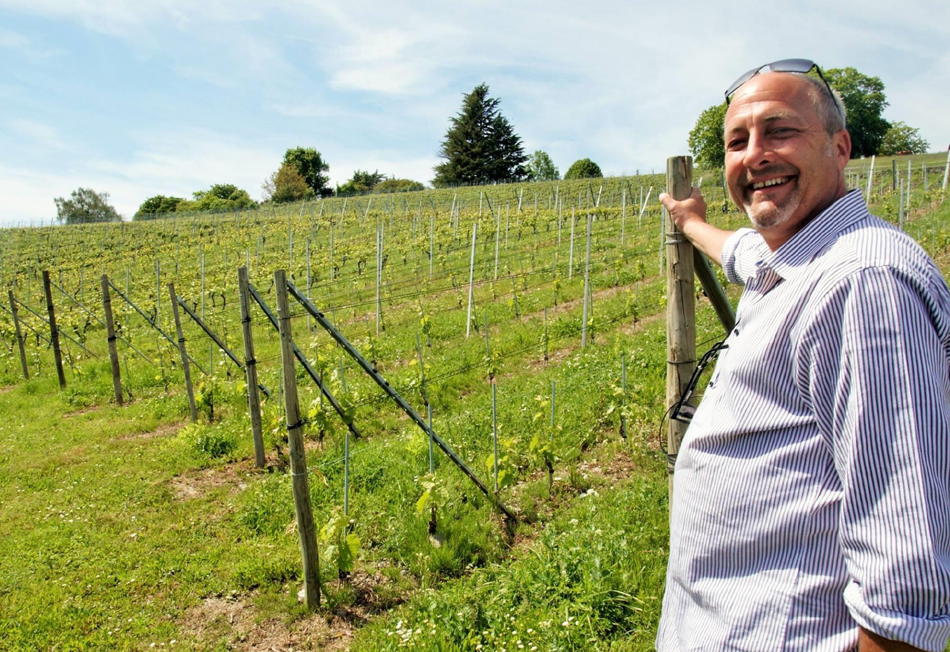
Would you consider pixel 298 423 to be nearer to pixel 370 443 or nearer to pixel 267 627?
pixel 267 627

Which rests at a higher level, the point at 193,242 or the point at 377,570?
the point at 193,242

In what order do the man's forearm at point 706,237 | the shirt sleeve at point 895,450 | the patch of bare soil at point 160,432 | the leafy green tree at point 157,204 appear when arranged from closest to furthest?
the shirt sleeve at point 895,450 → the man's forearm at point 706,237 → the patch of bare soil at point 160,432 → the leafy green tree at point 157,204

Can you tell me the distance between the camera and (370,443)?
683 centimetres

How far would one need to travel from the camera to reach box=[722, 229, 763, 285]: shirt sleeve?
2.08 metres

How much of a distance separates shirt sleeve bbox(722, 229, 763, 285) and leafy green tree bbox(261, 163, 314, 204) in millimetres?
60046

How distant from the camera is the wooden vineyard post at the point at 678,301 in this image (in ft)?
8.43

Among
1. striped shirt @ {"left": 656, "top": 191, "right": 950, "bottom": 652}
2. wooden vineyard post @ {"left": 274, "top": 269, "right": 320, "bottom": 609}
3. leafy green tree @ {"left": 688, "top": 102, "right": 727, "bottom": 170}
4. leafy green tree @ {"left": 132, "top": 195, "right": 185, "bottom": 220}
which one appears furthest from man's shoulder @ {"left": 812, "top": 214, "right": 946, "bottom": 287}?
leafy green tree @ {"left": 132, "top": 195, "right": 185, "bottom": 220}

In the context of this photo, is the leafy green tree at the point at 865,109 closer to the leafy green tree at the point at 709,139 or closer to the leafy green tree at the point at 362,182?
the leafy green tree at the point at 709,139

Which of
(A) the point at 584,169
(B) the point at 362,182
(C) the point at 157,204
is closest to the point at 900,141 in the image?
(A) the point at 584,169

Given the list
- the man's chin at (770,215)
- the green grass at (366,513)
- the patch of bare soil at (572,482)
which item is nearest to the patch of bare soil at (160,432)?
the green grass at (366,513)

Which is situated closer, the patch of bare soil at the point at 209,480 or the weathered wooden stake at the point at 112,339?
the patch of bare soil at the point at 209,480

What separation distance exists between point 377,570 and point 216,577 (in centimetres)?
136

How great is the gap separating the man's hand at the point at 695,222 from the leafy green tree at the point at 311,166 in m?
66.7

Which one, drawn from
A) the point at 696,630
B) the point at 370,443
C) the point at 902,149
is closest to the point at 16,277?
the point at 370,443
